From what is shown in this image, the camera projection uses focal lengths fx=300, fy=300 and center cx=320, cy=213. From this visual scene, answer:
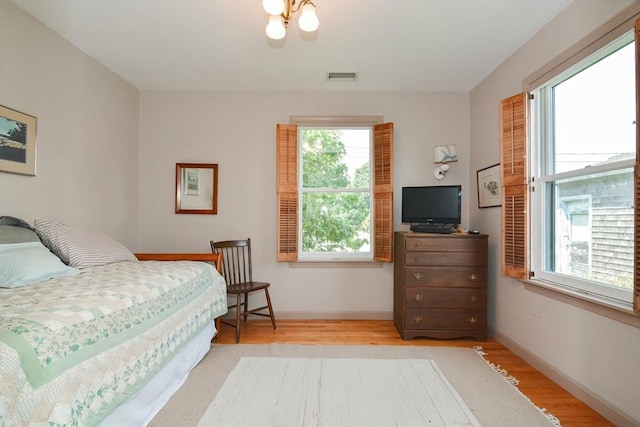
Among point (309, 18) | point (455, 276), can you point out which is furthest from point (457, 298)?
point (309, 18)

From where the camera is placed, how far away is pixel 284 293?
345cm

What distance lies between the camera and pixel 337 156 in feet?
11.6

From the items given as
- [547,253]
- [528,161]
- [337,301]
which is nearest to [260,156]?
[337,301]

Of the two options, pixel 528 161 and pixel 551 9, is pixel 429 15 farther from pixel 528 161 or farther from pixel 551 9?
pixel 528 161

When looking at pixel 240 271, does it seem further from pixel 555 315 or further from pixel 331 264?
pixel 555 315

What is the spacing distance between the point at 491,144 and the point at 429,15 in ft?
4.81

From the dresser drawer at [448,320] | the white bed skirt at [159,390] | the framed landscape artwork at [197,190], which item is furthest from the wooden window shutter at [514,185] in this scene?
the framed landscape artwork at [197,190]

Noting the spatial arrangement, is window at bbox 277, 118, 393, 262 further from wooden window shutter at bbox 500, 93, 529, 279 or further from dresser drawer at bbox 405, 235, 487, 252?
wooden window shutter at bbox 500, 93, 529, 279

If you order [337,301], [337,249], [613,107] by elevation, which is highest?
[613,107]

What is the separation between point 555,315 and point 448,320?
0.89 metres

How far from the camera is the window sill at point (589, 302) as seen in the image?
1.62 meters

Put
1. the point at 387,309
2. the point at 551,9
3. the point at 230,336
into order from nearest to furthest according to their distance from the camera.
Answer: the point at 551,9 < the point at 230,336 < the point at 387,309

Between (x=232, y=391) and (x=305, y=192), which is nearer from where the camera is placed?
(x=232, y=391)

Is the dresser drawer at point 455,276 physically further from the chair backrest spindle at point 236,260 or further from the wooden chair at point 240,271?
the chair backrest spindle at point 236,260
